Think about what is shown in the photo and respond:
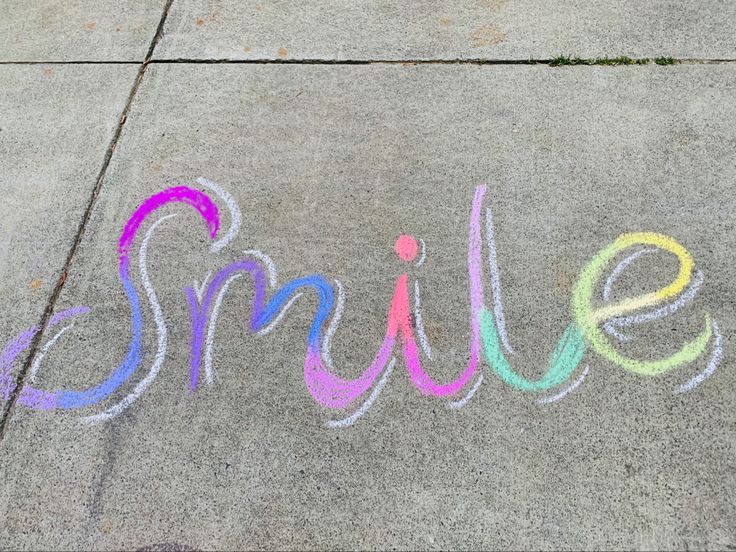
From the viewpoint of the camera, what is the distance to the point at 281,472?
2369 mm

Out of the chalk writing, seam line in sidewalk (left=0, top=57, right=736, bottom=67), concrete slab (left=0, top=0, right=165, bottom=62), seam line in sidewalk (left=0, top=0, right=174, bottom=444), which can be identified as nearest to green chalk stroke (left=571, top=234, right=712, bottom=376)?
the chalk writing

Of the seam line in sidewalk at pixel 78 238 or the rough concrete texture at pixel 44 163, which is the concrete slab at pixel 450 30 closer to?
the seam line in sidewalk at pixel 78 238

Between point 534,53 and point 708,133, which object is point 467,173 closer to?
point 534,53

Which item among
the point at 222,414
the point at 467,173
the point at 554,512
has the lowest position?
the point at 554,512

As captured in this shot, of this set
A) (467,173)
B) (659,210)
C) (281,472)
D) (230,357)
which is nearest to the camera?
(281,472)

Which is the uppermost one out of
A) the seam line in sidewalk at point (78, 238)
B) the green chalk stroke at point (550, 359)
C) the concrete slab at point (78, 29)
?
the concrete slab at point (78, 29)

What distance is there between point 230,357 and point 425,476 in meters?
0.97

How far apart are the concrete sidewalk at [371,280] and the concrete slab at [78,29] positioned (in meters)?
0.04

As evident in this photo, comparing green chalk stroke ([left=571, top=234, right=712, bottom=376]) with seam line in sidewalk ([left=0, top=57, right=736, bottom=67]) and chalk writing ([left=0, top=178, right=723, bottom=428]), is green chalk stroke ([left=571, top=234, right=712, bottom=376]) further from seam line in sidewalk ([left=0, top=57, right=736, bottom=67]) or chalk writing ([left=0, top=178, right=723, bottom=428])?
seam line in sidewalk ([left=0, top=57, right=736, bottom=67])

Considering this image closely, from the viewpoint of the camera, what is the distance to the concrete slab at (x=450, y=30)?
364 cm

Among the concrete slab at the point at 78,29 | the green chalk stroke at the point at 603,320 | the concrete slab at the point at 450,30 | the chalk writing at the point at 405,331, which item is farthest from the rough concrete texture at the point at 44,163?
the green chalk stroke at the point at 603,320

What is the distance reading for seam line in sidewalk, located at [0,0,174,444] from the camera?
261 centimetres

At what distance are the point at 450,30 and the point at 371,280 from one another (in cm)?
192

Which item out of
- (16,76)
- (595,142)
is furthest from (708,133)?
(16,76)
